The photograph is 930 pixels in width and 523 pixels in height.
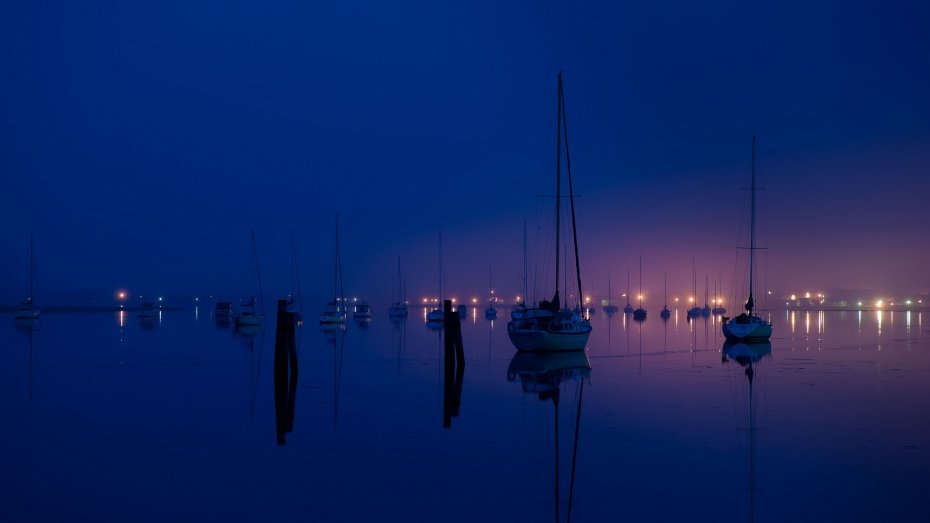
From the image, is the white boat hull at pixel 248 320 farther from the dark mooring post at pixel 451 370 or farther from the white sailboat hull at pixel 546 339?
the dark mooring post at pixel 451 370

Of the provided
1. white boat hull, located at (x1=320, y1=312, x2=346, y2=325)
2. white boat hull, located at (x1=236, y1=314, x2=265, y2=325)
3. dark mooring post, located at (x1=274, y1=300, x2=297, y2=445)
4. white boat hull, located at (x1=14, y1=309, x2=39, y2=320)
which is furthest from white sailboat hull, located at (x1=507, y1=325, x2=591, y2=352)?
white boat hull, located at (x1=14, y1=309, x2=39, y2=320)

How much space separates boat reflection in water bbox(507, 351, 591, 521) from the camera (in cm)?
1656

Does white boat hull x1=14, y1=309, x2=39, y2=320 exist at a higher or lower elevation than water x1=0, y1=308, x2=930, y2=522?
lower

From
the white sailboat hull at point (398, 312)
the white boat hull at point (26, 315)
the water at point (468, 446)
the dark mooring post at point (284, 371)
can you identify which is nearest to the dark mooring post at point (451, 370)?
the water at point (468, 446)

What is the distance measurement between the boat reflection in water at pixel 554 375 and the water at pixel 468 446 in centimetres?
15

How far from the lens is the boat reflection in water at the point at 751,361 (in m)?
12.4

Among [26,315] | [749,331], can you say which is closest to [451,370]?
[749,331]

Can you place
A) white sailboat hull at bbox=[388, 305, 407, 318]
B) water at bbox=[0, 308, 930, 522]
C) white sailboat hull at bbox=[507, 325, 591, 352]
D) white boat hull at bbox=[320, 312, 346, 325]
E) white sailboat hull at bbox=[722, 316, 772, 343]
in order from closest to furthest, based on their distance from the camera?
1. water at bbox=[0, 308, 930, 522]
2. white sailboat hull at bbox=[507, 325, 591, 352]
3. white sailboat hull at bbox=[722, 316, 772, 343]
4. white boat hull at bbox=[320, 312, 346, 325]
5. white sailboat hull at bbox=[388, 305, 407, 318]

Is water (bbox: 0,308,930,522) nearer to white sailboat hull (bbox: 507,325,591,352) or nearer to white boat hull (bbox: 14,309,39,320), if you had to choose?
white sailboat hull (bbox: 507,325,591,352)

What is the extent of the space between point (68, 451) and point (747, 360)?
29.1m

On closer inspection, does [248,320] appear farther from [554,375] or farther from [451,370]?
[451,370]

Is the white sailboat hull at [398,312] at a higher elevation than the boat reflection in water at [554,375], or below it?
below

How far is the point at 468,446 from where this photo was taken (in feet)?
52.5

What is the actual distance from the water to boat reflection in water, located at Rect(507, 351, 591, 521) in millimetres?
151
